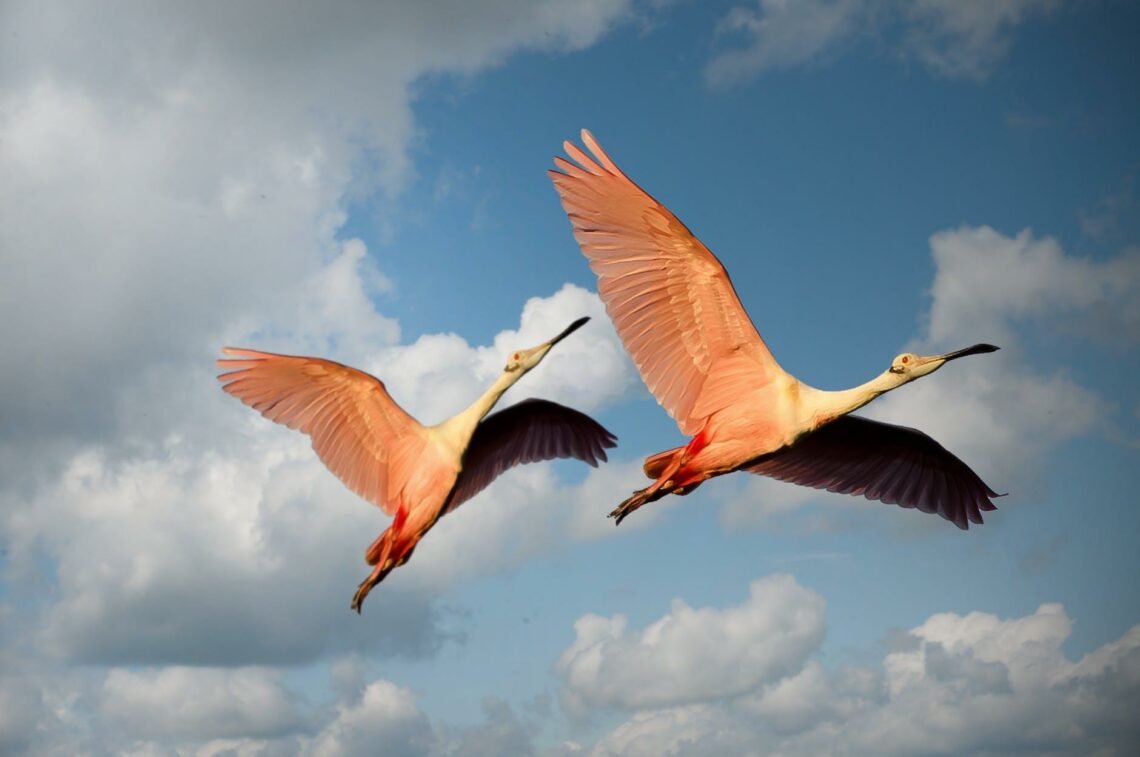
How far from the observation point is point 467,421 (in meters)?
14.0

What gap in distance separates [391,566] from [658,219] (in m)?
3.98

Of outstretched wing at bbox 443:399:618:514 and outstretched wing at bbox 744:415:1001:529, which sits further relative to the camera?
outstretched wing at bbox 443:399:618:514

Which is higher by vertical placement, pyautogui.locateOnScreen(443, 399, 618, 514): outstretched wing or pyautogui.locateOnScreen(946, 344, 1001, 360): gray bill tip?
pyautogui.locateOnScreen(443, 399, 618, 514): outstretched wing

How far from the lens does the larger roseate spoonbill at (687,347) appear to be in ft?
44.1

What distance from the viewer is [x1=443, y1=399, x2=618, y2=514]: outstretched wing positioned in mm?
16109

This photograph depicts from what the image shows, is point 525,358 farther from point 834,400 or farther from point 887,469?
point 887,469

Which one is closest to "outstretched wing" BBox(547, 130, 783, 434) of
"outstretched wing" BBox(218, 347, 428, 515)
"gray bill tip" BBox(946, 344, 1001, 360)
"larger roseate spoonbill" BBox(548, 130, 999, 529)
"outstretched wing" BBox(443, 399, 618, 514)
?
"larger roseate spoonbill" BBox(548, 130, 999, 529)

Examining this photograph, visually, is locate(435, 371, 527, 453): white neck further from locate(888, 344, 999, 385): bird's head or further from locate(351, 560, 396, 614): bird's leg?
locate(888, 344, 999, 385): bird's head

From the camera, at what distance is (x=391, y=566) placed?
1362 cm

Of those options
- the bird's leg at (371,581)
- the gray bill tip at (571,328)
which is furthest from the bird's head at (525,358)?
the bird's leg at (371,581)

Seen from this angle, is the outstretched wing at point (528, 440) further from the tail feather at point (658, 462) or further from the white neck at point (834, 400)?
the white neck at point (834, 400)

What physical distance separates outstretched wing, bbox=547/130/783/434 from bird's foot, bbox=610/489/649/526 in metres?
0.94

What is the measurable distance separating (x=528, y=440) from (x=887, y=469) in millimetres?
3871

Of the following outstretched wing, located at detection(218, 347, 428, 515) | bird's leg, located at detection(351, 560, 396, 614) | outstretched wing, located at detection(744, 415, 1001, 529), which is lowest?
bird's leg, located at detection(351, 560, 396, 614)
